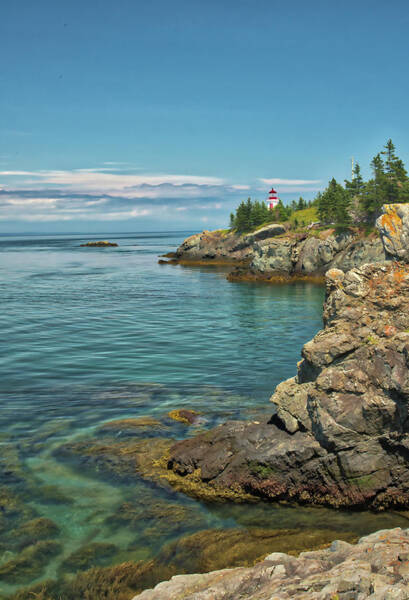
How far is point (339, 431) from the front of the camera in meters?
16.5

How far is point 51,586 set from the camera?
12.2 metres

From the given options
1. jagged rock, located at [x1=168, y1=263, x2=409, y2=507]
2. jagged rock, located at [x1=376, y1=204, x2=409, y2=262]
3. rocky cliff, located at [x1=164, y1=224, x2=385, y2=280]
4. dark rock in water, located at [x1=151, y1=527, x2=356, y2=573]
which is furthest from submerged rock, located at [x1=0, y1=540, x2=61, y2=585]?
rocky cliff, located at [x1=164, y1=224, x2=385, y2=280]

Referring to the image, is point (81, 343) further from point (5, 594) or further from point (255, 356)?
point (5, 594)

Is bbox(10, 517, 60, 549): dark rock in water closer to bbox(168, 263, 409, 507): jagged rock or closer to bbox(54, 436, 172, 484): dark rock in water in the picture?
bbox(54, 436, 172, 484): dark rock in water

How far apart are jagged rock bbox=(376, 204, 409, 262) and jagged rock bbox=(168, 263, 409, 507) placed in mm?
1893

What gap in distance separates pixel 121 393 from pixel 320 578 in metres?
18.9

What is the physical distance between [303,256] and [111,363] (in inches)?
2698

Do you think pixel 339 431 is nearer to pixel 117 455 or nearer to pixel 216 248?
pixel 117 455

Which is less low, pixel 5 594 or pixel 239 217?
pixel 239 217

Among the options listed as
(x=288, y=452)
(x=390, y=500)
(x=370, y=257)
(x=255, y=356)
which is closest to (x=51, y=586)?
(x=288, y=452)

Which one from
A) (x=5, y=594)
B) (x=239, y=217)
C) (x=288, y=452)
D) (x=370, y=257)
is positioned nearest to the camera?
(x=5, y=594)

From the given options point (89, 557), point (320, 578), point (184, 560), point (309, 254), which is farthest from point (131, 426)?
point (309, 254)

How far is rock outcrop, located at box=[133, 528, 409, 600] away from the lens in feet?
29.1

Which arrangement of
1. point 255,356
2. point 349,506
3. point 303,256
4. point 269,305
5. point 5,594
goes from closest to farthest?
point 5,594 → point 349,506 → point 255,356 → point 269,305 → point 303,256
